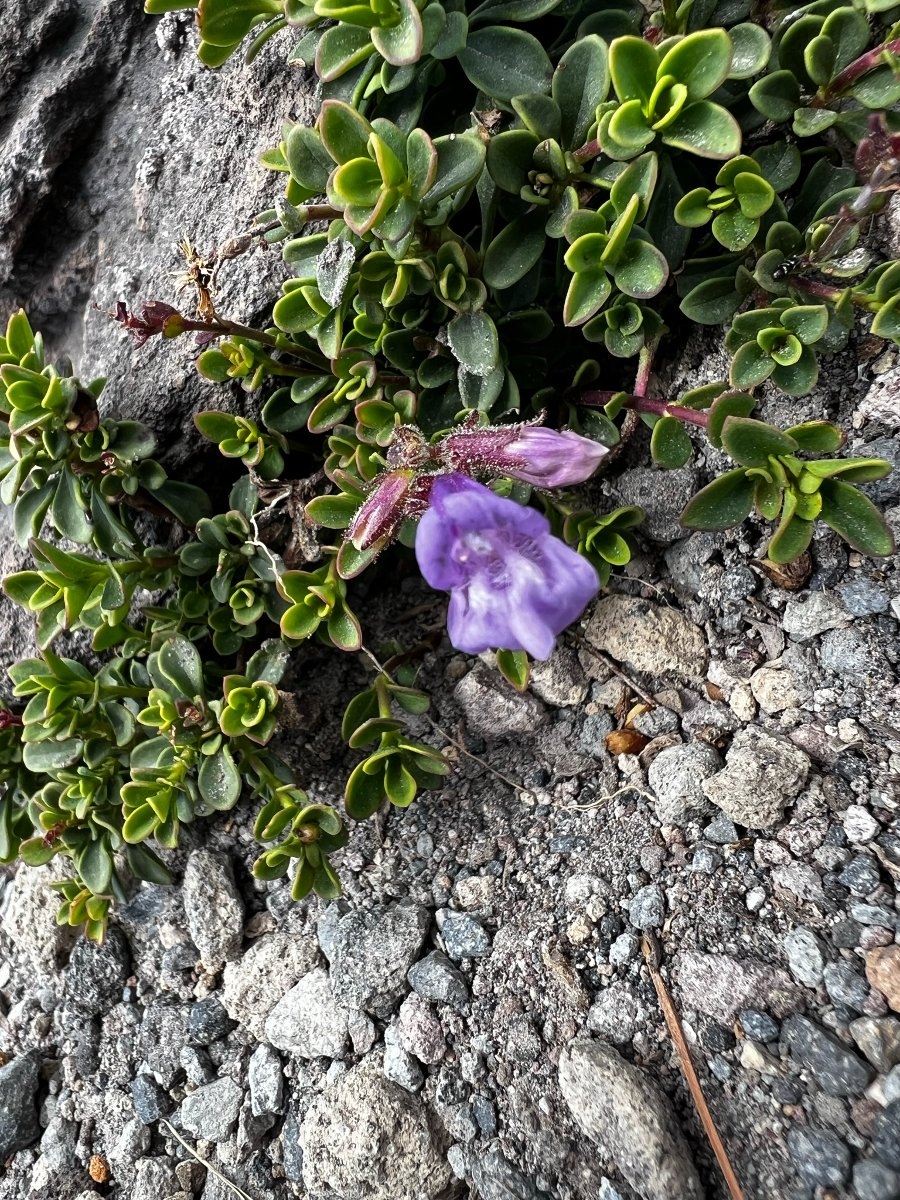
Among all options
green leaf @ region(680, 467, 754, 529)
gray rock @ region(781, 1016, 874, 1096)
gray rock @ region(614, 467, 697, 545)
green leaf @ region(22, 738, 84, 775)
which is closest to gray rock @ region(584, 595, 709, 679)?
gray rock @ region(614, 467, 697, 545)

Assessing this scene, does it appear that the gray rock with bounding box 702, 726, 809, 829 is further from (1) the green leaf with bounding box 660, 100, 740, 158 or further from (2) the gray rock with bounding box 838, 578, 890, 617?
(1) the green leaf with bounding box 660, 100, 740, 158

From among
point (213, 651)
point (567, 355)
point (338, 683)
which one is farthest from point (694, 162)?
point (213, 651)

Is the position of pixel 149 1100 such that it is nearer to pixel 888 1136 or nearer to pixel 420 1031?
pixel 420 1031

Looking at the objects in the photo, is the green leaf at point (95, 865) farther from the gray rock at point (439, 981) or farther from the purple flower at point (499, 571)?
the purple flower at point (499, 571)

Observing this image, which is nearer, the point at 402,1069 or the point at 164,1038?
the point at 402,1069

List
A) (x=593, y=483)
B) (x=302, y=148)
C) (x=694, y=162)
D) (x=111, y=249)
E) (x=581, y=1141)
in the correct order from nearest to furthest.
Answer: (x=581, y=1141)
(x=302, y=148)
(x=694, y=162)
(x=593, y=483)
(x=111, y=249)

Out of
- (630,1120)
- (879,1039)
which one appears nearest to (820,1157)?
(879,1039)

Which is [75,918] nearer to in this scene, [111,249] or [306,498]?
[306,498]
